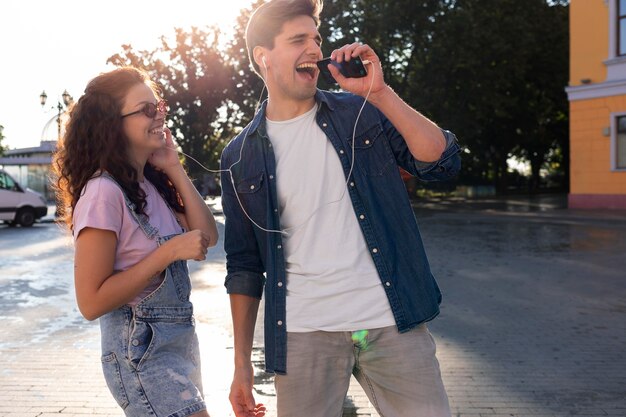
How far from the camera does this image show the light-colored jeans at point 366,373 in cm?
246

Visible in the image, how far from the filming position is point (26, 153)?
70.3 metres

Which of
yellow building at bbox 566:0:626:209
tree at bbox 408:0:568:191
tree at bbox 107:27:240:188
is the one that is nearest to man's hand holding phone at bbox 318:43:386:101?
yellow building at bbox 566:0:626:209

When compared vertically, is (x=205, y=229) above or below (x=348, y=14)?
below

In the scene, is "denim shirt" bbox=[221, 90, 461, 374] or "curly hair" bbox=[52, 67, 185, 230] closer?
"denim shirt" bbox=[221, 90, 461, 374]

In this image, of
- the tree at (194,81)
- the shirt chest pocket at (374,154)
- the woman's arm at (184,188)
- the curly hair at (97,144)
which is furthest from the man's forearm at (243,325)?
the tree at (194,81)

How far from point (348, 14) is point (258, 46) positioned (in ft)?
99.0

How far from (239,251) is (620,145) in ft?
80.1

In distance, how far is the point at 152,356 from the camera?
8.31ft

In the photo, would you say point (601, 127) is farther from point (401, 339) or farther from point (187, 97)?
point (401, 339)

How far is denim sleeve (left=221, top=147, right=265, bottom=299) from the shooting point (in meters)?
2.79

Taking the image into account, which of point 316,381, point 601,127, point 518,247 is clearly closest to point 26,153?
point 601,127

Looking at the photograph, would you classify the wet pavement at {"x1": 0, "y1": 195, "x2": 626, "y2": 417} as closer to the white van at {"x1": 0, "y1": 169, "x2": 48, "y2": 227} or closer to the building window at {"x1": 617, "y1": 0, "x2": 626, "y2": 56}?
the white van at {"x1": 0, "y1": 169, "x2": 48, "y2": 227}

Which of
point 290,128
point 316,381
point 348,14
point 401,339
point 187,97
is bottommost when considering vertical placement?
point 316,381

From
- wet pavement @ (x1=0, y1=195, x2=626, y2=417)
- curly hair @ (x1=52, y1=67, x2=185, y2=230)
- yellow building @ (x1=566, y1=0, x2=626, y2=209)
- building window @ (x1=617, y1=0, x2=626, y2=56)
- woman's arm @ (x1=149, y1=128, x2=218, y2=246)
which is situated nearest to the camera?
curly hair @ (x1=52, y1=67, x2=185, y2=230)
